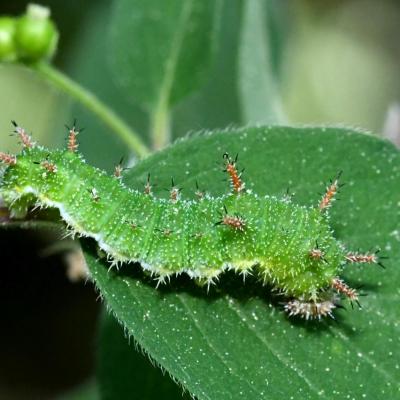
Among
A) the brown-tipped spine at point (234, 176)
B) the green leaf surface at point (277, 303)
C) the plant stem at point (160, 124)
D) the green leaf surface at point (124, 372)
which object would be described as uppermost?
Result: the brown-tipped spine at point (234, 176)

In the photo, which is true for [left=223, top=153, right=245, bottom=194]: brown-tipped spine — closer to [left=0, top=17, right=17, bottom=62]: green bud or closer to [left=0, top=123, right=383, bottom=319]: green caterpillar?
[left=0, top=123, right=383, bottom=319]: green caterpillar

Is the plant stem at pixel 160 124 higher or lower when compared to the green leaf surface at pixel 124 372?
higher

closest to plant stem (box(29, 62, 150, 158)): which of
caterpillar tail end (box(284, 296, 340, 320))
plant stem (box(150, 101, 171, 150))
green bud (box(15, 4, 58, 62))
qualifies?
green bud (box(15, 4, 58, 62))

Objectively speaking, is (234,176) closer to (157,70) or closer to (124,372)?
(124,372)

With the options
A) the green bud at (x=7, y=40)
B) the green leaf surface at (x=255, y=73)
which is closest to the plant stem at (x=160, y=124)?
the green leaf surface at (x=255, y=73)

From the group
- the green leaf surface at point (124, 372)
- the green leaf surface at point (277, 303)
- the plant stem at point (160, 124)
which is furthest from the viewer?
the plant stem at point (160, 124)

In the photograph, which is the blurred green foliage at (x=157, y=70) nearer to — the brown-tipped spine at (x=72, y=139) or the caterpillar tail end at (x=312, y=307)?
the brown-tipped spine at (x=72, y=139)

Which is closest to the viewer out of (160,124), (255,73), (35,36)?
(35,36)

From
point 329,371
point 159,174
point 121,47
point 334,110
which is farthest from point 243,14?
point 334,110

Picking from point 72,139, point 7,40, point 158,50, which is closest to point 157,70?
point 158,50
